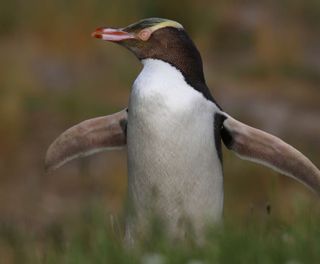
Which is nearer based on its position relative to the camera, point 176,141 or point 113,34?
point 176,141

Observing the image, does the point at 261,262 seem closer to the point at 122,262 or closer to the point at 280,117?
the point at 122,262

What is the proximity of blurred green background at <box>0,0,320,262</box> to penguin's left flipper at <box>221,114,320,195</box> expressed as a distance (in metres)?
4.86

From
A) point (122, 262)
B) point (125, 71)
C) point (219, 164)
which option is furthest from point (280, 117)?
point (122, 262)

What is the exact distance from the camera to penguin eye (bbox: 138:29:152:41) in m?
6.09

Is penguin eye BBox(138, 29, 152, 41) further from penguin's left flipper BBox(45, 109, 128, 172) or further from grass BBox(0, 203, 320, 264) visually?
grass BBox(0, 203, 320, 264)

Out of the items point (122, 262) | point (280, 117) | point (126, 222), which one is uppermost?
point (122, 262)

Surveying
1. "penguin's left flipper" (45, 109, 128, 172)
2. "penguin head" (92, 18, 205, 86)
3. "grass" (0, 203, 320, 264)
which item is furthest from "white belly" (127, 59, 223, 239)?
"grass" (0, 203, 320, 264)

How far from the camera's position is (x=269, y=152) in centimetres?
618

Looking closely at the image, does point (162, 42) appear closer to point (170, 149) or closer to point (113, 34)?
point (113, 34)

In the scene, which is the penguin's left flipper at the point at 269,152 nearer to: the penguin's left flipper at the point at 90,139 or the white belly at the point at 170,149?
the white belly at the point at 170,149

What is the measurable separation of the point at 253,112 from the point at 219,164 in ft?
26.5

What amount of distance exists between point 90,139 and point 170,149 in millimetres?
726

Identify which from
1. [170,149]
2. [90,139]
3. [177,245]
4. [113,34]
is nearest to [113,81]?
[90,139]

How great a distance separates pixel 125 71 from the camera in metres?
14.9
